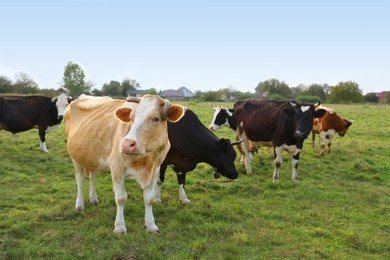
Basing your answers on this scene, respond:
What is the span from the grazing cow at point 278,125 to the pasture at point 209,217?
79 centimetres

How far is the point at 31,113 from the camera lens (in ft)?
41.2

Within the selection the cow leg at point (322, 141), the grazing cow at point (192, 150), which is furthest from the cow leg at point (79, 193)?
the cow leg at point (322, 141)

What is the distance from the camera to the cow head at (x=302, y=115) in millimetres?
7887

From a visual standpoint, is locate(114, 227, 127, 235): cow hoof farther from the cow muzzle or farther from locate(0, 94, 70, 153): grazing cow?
locate(0, 94, 70, 153): grazing cow

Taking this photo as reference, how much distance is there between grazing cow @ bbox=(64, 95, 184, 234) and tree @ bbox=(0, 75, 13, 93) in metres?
57.4

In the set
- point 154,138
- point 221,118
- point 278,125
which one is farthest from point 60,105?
point 154,138

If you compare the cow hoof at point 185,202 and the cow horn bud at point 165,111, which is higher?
the cow horn bud at point 165,111

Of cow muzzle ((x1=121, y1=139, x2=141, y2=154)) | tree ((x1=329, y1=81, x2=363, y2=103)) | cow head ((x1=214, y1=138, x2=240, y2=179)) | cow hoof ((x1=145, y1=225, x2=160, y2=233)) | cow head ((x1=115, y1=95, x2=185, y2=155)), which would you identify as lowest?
cow hoof ((x1=145, y1=225, x2=160, y2=233))

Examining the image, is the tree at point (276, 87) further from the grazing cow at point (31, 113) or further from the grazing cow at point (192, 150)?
the grazing cow at point (192, 150)

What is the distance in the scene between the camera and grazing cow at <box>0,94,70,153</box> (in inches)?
473

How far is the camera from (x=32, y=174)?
8.84 meters

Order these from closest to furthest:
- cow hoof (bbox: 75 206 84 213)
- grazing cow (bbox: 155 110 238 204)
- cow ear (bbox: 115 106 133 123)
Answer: cow ear (bbox: 115 106 133 123), cow hoof (bbox: 75 206 84 213), grazing cow (bbox: 155 110 238 204)

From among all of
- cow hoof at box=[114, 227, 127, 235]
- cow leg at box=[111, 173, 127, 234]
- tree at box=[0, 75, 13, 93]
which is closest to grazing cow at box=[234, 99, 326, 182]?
cow leg at box=[111, 173, 127, 234]

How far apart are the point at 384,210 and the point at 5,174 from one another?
27.6ft
